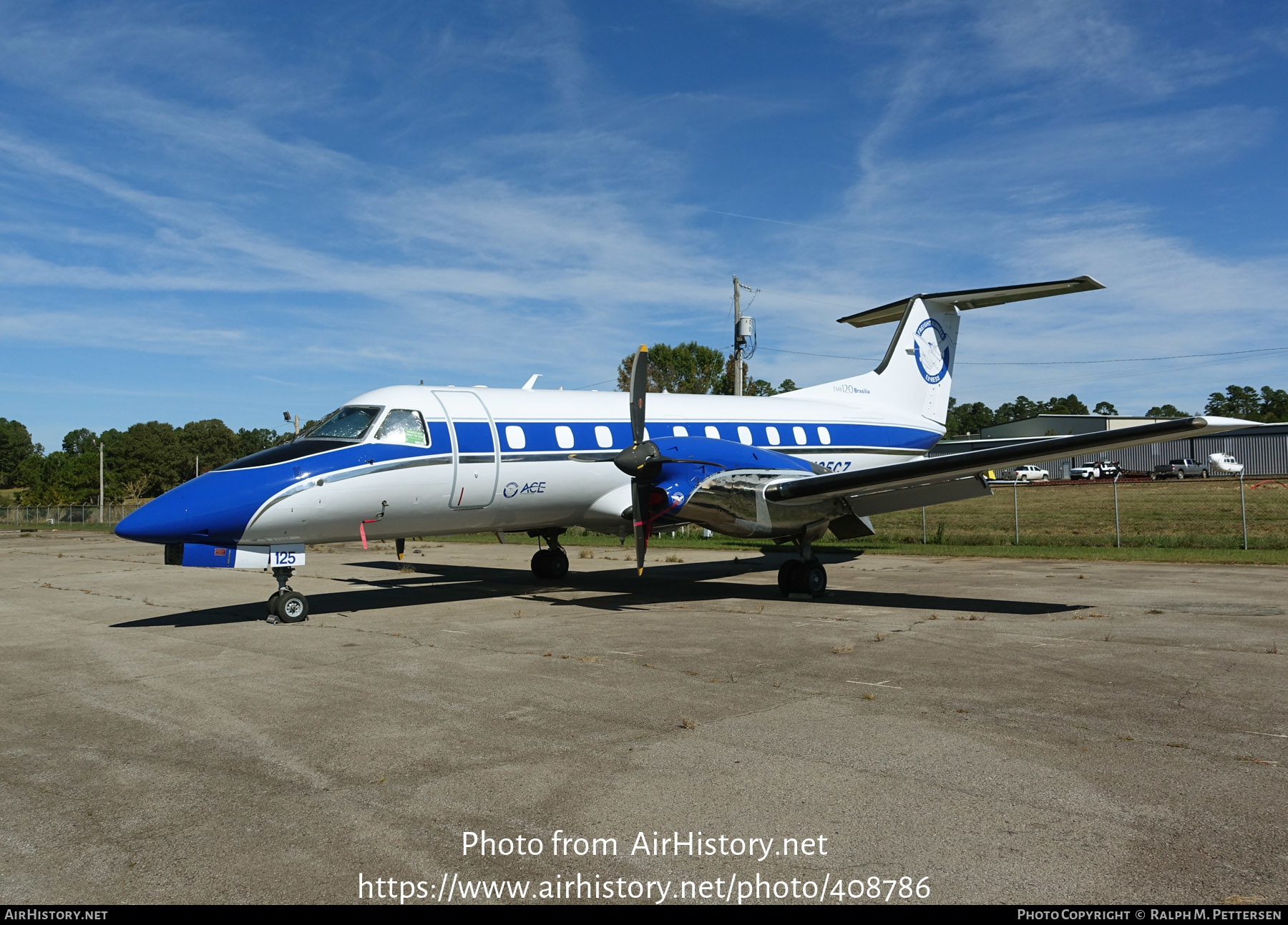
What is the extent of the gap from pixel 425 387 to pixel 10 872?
1047 centimetres

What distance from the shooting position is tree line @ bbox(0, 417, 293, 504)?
88.3 metres

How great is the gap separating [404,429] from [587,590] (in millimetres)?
5055

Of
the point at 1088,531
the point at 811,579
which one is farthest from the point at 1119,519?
the point at 811,579

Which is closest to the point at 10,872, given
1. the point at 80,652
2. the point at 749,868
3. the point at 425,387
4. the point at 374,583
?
the point at 749,868

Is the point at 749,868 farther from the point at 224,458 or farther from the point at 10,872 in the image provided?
the point at 224,458

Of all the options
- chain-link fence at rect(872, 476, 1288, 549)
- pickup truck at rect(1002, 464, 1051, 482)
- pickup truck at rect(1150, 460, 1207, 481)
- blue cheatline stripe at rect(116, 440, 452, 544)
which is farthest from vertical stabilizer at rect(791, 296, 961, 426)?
pickup truck at rect(1150, 460, 1207, 481)

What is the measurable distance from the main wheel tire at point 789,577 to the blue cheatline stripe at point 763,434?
2.85m

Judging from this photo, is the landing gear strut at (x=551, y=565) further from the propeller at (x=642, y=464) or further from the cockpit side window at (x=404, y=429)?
the cockpit side window at (x=404, y=429)

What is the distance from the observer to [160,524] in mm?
11086

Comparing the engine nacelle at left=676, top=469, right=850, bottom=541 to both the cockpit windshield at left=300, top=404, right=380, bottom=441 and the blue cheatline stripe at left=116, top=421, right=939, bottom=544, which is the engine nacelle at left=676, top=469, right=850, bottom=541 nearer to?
the blue cheatline stripe at left=116, top=421, right=939, bottom=544

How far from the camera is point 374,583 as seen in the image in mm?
18078

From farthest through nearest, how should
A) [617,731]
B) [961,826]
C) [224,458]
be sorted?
[224,458] < [617,731] < [961,826]

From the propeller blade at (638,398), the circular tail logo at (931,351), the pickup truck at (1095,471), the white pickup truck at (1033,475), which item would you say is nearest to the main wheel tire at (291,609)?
the propeller blade at (638,398)

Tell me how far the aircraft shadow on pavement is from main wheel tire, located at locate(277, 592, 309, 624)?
940 millimetres
